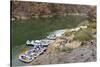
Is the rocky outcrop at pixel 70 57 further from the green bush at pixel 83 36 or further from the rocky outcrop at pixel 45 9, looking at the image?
the rocky outcrop at pixel 45 9

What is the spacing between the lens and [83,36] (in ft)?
7.33

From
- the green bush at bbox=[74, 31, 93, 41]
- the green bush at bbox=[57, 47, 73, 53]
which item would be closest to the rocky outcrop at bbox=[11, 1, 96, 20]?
the green bush at bbox=[74, 31, 93, 41]

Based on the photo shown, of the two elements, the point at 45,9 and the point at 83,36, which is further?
the point at 83,36

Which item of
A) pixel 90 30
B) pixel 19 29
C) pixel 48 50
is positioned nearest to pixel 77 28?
pixel 90 30

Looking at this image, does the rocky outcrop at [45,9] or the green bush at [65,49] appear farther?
the green bush at [65,49]

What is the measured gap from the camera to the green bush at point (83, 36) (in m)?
2.21

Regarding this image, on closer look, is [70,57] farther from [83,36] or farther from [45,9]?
[45,9]

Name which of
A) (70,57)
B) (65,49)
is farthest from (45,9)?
(70,57)

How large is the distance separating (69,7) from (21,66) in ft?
2.74

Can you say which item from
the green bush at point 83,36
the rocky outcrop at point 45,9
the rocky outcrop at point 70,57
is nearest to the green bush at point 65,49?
the rocky outcrop at point 70,57

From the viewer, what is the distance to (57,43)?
2.14 m
